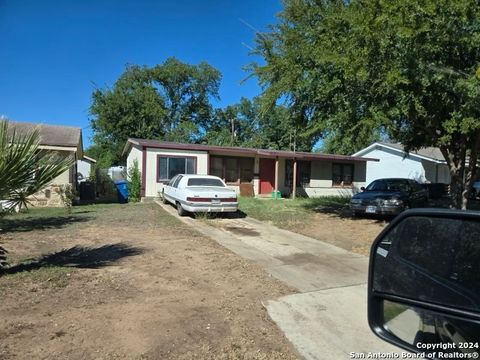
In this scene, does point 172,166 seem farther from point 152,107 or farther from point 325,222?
point 152,107

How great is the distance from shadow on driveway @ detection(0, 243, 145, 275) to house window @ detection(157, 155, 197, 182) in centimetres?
1147

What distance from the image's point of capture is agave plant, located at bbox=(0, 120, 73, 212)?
6004 millimetres

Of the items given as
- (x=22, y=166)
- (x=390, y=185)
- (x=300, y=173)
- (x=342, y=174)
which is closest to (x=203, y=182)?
(x=390, y=185)

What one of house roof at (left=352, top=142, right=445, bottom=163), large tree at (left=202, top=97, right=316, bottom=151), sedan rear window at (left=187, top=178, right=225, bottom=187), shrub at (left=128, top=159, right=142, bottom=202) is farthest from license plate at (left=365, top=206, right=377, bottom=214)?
large tree at (left=202, top=97, right=316, bottom=151)

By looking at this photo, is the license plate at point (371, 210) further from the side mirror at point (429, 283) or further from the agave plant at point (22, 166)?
the side mirror at point (429, 283)

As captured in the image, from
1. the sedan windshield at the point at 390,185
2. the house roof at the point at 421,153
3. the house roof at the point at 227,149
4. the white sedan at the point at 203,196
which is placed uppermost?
the house roof at the point at 421,153

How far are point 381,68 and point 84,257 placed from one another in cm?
847

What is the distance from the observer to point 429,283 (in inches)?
69.3

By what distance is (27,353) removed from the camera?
372 cm

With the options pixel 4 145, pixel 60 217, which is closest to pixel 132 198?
pixel 60 217

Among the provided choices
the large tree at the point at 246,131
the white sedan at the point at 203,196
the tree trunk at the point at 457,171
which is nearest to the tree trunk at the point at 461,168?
the tree trunk at the point at 457,171

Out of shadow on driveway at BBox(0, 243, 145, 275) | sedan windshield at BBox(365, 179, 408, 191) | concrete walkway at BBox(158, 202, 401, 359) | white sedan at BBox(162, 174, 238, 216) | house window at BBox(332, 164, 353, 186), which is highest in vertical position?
house window at BBox(332, 164, 353, 186)

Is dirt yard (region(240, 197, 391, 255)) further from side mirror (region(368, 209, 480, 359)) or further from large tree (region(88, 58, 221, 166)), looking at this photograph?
large tree (region(88, 58, 221, 166))

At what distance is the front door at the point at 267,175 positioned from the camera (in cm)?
2411
